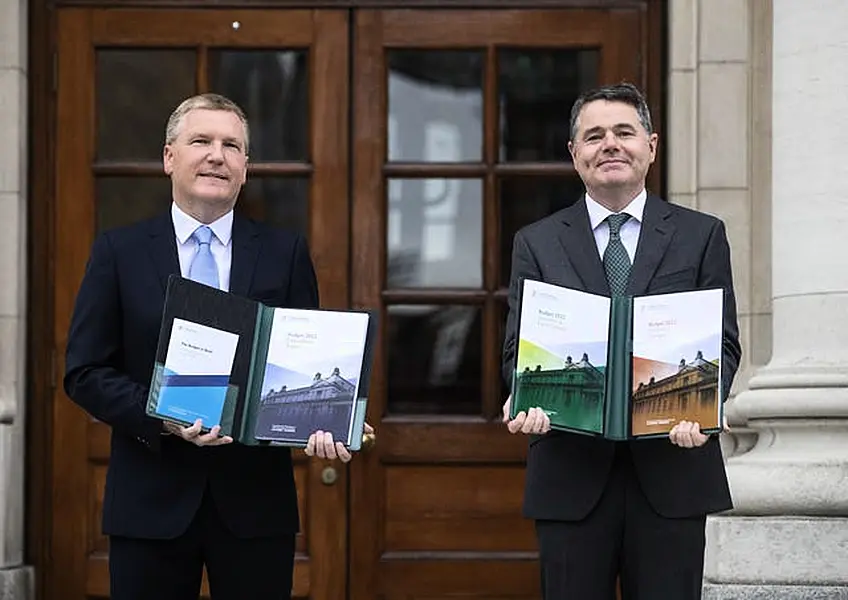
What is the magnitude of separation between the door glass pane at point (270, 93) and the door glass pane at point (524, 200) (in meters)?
0.89

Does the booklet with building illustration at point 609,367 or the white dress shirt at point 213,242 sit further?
the white dress shirt at point 213,242

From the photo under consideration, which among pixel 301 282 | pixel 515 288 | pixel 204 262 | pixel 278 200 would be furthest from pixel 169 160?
pixel 278 200

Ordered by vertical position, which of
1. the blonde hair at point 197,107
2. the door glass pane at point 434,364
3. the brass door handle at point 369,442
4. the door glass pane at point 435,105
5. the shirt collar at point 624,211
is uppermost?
the door glass pane at point 435,105

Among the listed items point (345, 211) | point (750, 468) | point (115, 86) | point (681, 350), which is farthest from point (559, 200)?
point (681, 350)

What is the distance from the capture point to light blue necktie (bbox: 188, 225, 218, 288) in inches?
171

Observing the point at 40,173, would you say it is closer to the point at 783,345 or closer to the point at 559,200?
the point at 559,200

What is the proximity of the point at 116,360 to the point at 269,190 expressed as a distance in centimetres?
277

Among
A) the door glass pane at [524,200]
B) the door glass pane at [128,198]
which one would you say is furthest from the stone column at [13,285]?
the door glass pane at [524,200]

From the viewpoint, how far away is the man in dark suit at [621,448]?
13.6ft

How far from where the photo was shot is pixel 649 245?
13.8 ft

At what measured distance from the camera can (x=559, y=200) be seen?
7000 mm

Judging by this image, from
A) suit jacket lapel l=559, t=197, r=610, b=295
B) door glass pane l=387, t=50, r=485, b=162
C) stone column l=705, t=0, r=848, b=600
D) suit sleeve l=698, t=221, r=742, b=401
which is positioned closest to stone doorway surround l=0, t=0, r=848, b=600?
stone column l=705, t=0, r=848, b=600

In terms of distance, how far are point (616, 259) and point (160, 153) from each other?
3.28 meters

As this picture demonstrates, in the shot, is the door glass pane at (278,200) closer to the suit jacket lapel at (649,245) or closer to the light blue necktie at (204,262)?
the light blue necktie at (204,262)
